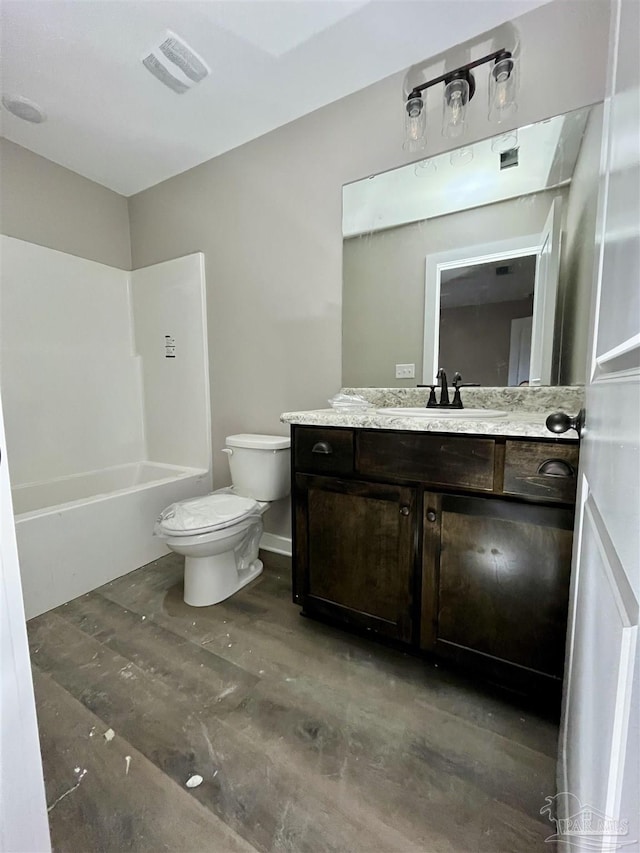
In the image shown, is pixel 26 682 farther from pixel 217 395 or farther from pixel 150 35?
pixel 150 35

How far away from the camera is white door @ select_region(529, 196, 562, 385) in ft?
4.57

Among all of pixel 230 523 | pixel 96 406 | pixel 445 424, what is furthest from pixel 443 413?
pixel 96 406

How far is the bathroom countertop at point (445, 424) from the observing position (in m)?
1.00

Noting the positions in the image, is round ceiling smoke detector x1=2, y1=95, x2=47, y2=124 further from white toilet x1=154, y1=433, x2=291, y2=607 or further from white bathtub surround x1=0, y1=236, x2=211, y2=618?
white toilet x1=154, y1=433, x2=291, y2=607

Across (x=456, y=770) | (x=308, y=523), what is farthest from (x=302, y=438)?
(x=456, y=770)

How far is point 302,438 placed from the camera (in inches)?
55.9

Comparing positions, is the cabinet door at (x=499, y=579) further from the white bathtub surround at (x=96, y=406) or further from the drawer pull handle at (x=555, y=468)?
the white bathtub surround at (x=96, y=406)

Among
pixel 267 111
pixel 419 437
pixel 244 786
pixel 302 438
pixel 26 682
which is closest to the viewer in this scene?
pixel 26 682

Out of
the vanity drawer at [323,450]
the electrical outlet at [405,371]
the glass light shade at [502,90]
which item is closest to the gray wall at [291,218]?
the glass light shade at [502,90]

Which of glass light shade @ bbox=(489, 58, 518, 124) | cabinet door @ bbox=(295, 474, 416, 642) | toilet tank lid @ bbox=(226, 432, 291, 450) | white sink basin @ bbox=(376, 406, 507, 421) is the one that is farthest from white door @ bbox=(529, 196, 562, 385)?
toilet tank lid @ bbox=(226, 432, 291, 450)

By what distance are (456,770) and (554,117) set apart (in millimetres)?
2169

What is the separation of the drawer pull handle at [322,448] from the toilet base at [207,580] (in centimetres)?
78

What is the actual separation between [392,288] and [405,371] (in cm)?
41

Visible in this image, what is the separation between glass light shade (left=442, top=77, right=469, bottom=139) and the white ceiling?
0.20 m
